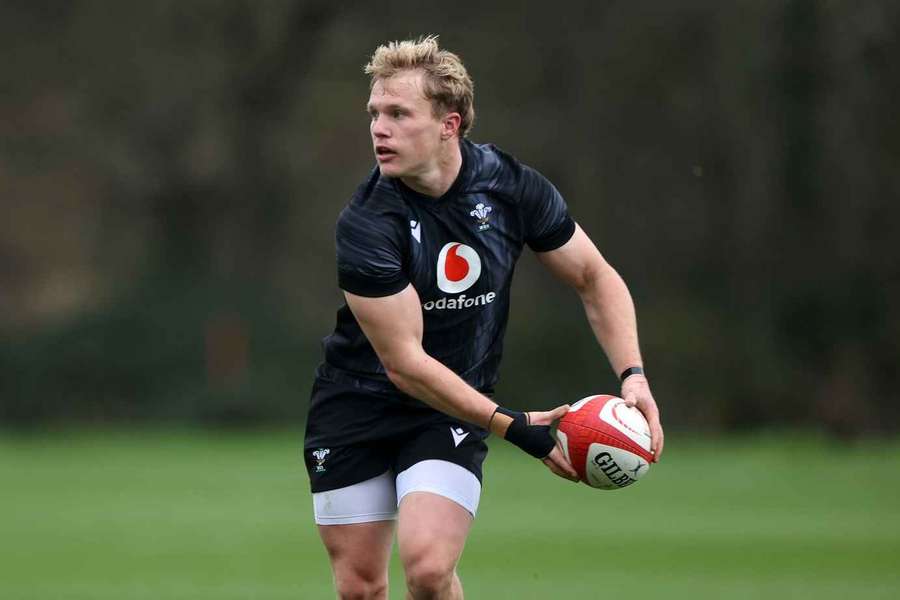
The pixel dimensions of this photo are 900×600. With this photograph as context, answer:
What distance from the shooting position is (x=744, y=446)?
1988 centimetres

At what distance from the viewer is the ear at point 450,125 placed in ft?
19.8

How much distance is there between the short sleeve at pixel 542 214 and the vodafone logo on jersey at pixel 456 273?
0.29 metres

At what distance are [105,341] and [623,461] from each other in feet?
58.7

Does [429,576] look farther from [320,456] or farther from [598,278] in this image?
[598,278]

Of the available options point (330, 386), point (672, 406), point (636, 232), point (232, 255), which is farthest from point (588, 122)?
point (330, 386)

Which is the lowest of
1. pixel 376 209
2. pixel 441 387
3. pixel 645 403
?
pixel 645 403

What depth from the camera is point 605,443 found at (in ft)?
19.5

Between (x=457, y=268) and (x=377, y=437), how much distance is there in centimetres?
73

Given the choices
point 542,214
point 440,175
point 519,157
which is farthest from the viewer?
point 519,157

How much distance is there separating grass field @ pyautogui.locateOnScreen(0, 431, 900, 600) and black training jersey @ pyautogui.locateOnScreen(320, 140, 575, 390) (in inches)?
135

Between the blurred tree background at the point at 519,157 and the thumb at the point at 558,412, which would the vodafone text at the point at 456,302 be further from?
the blurred tree background at the point at 519,157

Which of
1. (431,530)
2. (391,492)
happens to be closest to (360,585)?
(391,492)

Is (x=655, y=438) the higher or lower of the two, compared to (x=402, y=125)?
lower

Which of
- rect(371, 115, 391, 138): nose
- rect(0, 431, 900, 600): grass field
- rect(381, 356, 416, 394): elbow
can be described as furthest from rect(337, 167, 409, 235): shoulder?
rect(0, 431, 900, 600): grass field
